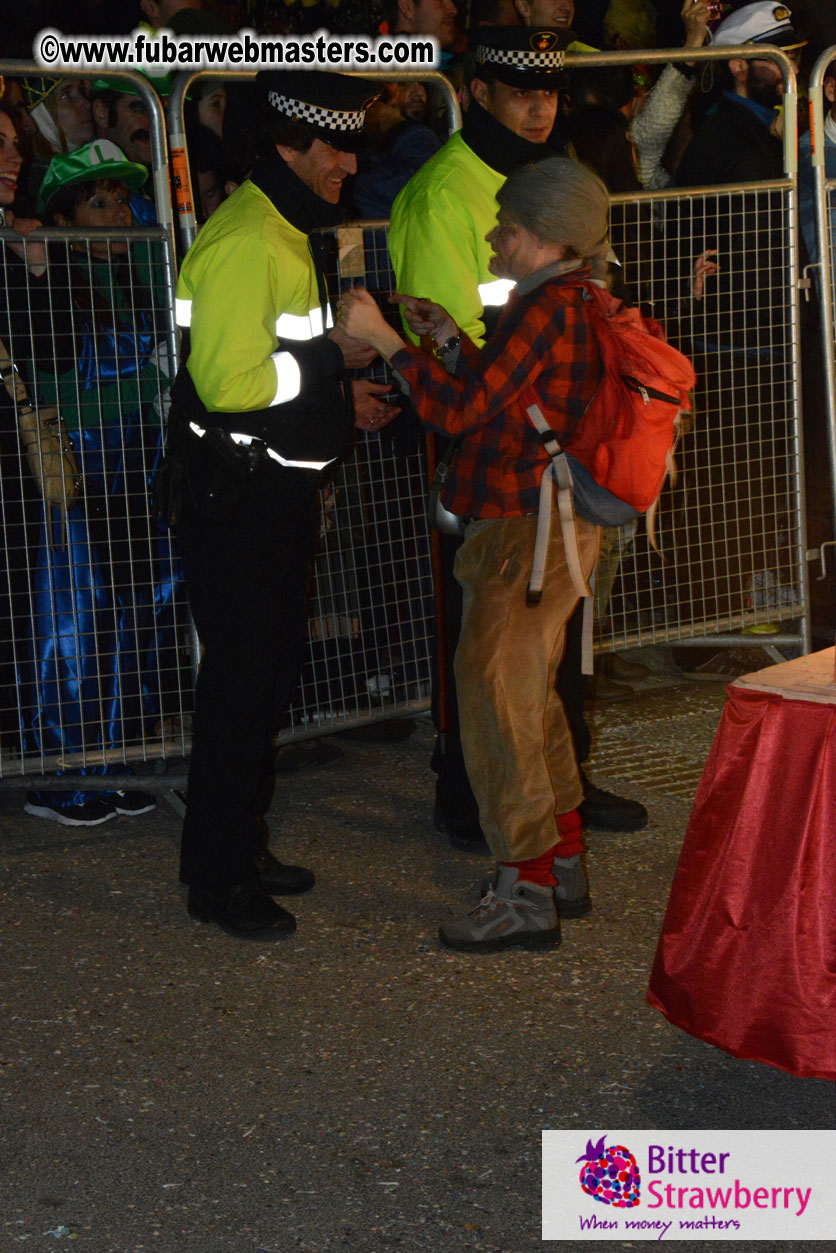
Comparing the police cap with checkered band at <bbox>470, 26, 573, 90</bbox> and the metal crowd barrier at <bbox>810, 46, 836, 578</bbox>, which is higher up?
the police cap with checkered band at <bbox>470, 26, 573, 90</bbox>

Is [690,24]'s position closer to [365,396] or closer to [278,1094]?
[365,396]

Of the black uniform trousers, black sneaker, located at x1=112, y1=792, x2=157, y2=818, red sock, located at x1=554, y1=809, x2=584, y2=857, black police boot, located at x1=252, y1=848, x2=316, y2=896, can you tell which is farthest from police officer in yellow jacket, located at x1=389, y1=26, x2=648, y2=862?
black sneaker, located at x1=112, y1=792, x2=157, y2=818

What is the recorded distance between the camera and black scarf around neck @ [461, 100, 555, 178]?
434 centimetres

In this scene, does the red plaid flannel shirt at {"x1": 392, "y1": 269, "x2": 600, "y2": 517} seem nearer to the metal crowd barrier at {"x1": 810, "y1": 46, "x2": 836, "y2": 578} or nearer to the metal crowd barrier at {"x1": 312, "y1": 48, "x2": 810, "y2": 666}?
the metal crowd barrier at {"x1": 312, "y1": 48, "x2": 810, "y2": 666}

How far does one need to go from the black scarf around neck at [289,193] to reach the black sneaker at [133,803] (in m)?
2.10

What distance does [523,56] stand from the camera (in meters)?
4.34

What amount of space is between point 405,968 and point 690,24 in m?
4.87

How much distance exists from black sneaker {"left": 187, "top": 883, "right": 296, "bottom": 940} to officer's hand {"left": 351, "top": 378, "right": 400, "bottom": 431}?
52.5 inches

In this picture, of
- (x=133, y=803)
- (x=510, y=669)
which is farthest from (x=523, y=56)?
(x=133, y=803)

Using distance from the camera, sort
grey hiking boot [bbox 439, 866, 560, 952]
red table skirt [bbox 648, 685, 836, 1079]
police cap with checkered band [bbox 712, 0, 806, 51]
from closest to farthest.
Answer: red table skirt [bbox 648, 685, 836, 1079]
grey hiking boot [bbox 439, 866, 560, 952]
police cap with checkered band [bbox 712, 0, 806, 51]

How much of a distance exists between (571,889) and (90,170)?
282cm

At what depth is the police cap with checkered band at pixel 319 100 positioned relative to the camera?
3.90 meters

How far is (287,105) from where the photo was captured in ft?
12.9

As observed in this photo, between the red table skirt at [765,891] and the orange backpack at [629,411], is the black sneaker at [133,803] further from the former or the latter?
the red table skirt at [765,891]
